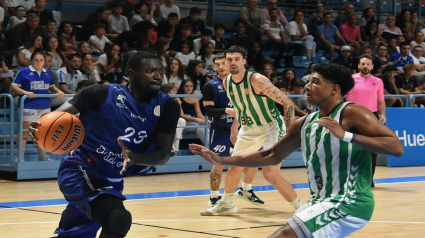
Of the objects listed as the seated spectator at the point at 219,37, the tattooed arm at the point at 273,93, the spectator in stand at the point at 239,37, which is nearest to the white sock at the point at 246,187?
the tattooed arm at the point at 273,93

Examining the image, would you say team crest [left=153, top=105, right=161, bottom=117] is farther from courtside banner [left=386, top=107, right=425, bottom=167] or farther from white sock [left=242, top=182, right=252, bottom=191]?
courtside banner [left=386, top=107, right=425, bottom=167]

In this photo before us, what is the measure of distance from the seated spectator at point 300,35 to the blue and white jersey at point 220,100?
28.7ft

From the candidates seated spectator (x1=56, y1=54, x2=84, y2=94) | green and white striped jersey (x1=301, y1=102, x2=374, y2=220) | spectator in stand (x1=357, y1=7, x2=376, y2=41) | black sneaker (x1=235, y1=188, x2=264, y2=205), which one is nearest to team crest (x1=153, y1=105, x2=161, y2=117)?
green and white striped jersey (x1=301, y1=102, x2=374, y2=220)

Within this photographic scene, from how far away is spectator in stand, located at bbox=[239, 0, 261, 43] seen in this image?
17.2 metres

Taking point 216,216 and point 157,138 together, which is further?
point 216,216

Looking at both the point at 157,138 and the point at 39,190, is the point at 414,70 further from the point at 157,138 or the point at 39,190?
the point at 157,138

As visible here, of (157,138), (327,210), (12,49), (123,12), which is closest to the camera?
(327,210)

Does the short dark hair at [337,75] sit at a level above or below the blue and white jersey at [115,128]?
above

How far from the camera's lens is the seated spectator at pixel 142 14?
51.6 feet

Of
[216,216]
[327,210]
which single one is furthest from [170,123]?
[216,216]

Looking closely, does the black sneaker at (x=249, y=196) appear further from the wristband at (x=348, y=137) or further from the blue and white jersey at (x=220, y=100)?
the wristband at (x=348, y=137)

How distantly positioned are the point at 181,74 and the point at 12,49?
3.31 meters

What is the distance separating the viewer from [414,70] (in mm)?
17094

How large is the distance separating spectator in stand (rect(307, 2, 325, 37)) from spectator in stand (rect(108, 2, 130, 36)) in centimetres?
590
